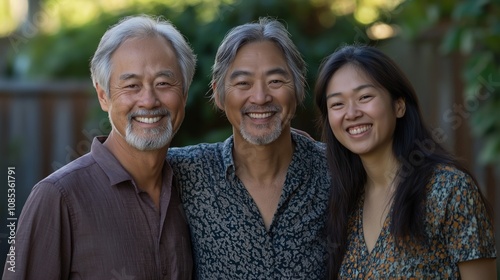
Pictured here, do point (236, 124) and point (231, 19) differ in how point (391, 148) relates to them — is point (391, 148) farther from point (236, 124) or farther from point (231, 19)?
point (231, 19)

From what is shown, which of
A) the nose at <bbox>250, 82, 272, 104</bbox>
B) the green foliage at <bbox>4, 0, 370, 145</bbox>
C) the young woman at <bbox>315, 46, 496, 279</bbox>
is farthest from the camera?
the green foliage at <bbox>4, 0, 370, 145</bbox>

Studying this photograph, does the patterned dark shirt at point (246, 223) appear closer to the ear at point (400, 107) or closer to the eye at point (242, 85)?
the eye at point (242, 85)

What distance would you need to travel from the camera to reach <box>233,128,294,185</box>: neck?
3408mm

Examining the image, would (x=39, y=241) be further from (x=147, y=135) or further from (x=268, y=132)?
(x=268, y=132)

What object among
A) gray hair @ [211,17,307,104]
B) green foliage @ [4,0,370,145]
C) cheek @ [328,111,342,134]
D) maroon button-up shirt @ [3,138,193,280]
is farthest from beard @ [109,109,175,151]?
green foliage @ [4,0,370,145]

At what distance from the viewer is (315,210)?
3.35 m

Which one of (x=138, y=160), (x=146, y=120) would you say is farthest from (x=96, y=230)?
(x=146, y=120)

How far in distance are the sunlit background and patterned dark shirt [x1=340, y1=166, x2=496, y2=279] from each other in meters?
2.17

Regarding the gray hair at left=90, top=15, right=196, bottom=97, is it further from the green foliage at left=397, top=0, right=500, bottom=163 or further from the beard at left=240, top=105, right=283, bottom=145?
the green foliage at left=397, top=0, right=500, bottom=163

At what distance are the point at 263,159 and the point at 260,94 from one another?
11.4 inches

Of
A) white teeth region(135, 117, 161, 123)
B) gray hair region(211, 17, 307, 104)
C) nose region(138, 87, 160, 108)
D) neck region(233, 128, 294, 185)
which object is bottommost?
neck region(233, 128, 294, 185)

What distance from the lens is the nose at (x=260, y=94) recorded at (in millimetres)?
3299

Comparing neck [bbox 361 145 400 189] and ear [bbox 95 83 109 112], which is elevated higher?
ear [bbox 95 83 109 112]

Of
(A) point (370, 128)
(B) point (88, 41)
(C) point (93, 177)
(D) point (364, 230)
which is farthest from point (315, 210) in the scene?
(B) point (88, 41)
